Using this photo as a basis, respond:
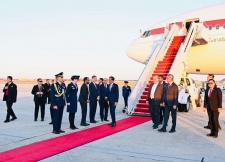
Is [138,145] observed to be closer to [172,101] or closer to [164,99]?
[172,101]

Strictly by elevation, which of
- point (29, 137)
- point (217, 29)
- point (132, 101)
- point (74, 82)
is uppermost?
point (217, 29)

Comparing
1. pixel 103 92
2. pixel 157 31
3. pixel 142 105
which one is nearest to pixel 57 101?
pixel 103 92

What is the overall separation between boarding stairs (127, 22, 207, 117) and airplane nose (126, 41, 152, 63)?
1.51 m

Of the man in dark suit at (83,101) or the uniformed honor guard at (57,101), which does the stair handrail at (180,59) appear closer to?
the man in dark suit at (83,101)

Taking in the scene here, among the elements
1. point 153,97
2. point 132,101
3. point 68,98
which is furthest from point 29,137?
point 132,101

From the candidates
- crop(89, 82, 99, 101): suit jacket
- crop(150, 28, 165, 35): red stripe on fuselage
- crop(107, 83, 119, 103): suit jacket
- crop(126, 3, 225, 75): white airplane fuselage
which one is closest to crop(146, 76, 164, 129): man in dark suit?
crop(107, 83, 119, 103): suit jacket

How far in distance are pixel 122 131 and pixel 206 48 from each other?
27.1 ft

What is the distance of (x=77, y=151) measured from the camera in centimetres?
468

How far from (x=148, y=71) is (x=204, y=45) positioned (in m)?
3.74

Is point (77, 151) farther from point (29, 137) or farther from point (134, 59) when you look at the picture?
point (134, 59)

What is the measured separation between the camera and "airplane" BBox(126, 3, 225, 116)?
10742mm

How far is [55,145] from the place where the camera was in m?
5.12

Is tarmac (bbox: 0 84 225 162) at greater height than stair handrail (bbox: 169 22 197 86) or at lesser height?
lesser

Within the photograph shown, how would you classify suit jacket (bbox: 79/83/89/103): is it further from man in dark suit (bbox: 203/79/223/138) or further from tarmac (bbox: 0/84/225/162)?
man in dark suit (bbox: 203/79/223/138)
